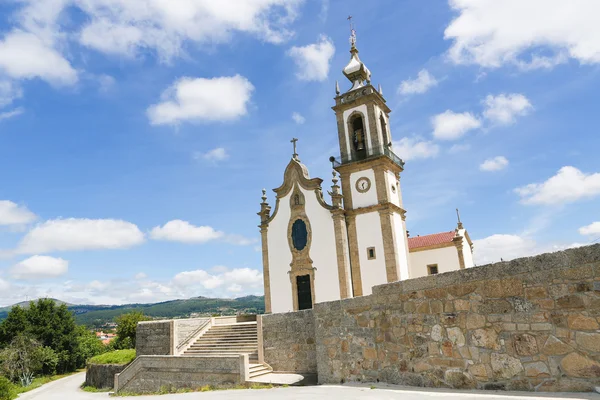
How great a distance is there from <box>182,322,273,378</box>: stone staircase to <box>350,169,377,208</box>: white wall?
9704mm

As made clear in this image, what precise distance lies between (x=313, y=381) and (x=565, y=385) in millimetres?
7473

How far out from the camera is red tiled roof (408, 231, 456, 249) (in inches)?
1118

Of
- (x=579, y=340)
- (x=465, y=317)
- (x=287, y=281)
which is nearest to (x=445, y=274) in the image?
(x=465, y=317)

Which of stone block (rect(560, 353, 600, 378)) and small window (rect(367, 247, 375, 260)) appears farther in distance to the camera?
small window (rect(367, 247, 375, 260))

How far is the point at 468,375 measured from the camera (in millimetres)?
6160

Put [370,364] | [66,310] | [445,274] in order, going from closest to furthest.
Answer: [445,274] → [370,364] → [66,310]

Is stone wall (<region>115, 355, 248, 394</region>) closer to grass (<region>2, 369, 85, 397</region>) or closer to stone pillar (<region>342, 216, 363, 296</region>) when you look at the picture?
stone pillar (<region>342, 216, 363, 296</region>)

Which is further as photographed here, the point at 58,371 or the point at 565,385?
the point at 58,371

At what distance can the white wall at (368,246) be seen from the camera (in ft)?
73.3

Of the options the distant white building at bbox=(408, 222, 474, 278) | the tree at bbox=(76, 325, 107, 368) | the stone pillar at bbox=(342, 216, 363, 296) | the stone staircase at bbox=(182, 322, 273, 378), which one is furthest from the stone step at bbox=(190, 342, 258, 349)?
the tree at bbox=(76, 325, 107, 368)

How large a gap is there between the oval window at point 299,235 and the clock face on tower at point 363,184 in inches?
150

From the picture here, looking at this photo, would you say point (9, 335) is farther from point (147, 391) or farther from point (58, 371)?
point (147, 391)

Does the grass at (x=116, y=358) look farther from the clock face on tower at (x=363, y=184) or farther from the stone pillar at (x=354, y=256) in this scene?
the clock face on tower at (x=363, y=184)

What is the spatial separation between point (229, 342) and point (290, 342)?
145 inches
